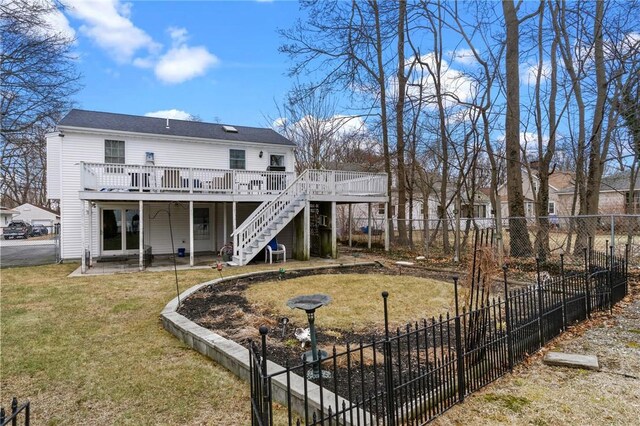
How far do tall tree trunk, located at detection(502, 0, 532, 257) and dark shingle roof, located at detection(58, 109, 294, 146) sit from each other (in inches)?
375

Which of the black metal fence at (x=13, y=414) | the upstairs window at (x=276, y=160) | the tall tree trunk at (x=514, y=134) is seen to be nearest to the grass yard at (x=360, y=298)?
the black metal fence at (x=13, y=414)

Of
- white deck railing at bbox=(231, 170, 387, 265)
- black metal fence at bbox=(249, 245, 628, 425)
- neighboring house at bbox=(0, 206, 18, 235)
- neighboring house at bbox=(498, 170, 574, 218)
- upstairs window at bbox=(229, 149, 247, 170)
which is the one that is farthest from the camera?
neighboring house at bbox=(0, 206, 18, 235)

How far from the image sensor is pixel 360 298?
749 cm

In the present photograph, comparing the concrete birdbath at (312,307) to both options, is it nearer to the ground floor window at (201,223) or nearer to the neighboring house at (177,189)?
the neighboring house at (177,189)

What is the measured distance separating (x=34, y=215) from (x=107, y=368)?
49.8 metres

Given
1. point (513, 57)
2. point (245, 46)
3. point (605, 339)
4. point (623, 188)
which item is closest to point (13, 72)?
point (245, 46)

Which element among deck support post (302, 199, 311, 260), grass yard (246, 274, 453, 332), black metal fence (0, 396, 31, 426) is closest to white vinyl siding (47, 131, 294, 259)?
deck support post (302, 199, 311, 260)

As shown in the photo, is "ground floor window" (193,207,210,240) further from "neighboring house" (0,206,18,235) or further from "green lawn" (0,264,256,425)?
"neighboring house" (0,206,18,235)

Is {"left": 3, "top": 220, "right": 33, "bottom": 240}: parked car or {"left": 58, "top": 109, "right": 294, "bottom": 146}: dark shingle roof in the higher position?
{"left": 58, "top": 109, "right": 294, "bottom": 146}: dark shingle roof

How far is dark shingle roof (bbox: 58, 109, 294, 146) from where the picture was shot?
14.5m

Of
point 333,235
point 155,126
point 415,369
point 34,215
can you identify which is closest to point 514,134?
point 333,235

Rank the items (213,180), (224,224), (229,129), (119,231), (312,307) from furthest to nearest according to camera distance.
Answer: (229,129) < (224,224) < (119,231) < (213,180) < (312,307)

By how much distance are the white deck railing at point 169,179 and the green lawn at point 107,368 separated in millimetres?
4714

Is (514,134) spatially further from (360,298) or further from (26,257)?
(26,257)
